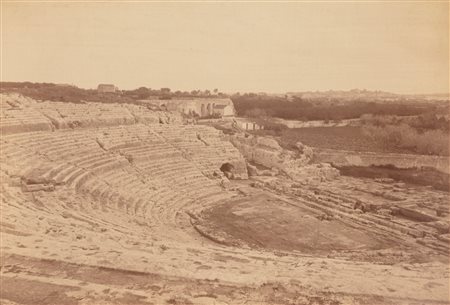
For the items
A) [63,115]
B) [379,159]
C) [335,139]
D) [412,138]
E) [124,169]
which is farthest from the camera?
[335,139]

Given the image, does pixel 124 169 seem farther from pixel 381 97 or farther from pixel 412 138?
pixel 381 97

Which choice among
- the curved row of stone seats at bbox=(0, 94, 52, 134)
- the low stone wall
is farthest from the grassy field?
the curved row of stone seats at bbox=(0, 94, 52, 134)

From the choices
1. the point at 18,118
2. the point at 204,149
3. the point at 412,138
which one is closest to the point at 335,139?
the point at 412,138

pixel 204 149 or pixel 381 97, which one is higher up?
pixel 381 97

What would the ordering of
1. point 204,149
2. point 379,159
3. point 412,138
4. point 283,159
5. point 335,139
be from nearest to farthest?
point 204,149
point 283,159
point 379,159
point 412,138
point 335,139

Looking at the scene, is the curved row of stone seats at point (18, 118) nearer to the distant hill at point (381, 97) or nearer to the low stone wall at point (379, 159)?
the distant hill at point (381, 97)

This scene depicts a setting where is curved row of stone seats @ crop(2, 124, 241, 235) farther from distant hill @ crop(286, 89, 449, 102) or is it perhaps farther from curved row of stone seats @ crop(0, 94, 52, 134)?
distant hill @ crop(286, 89, 449, 102)

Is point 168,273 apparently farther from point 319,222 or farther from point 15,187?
point 319,222

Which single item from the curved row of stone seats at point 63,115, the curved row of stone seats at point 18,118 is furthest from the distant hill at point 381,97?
the curved row of stone seats at point 18,118
